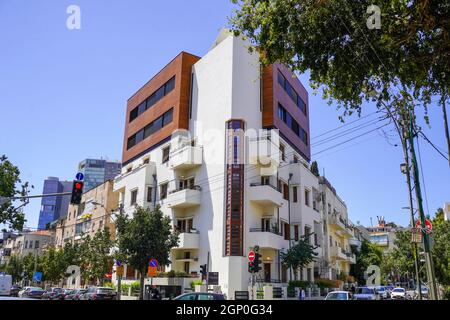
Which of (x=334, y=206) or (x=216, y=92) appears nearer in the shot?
(x=216, y=92)

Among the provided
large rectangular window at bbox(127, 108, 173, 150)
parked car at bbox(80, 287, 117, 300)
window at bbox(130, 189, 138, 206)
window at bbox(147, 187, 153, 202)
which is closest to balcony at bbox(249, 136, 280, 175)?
large rectangular window at bbox(127, 108, 173, 150)

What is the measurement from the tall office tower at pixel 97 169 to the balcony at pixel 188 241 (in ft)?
537

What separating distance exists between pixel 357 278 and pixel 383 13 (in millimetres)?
64258

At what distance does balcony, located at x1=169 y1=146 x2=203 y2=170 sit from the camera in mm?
36688

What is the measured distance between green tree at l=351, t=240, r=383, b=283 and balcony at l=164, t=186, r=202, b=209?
140 ft

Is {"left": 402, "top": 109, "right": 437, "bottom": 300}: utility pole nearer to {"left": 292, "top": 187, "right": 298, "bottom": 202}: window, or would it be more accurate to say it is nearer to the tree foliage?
the tree foliage

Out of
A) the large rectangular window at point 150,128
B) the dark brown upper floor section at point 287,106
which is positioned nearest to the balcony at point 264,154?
the dark brown upper floor section at point 287,106

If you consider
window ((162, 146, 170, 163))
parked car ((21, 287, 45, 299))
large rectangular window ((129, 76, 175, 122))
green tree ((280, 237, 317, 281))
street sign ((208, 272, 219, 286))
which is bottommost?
parked car ((21, 287, 45, 299))

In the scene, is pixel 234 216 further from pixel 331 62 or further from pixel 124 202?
pixel 331 62

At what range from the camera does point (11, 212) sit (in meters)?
33.1

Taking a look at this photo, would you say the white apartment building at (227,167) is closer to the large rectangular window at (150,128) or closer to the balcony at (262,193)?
the balcony at (262,193)

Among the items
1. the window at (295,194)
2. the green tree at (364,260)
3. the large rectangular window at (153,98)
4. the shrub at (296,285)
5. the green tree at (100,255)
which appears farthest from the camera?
the green tree at (364,260)

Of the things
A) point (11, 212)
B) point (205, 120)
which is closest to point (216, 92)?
point (205, 120)

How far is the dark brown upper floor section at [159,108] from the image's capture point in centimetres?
4034
